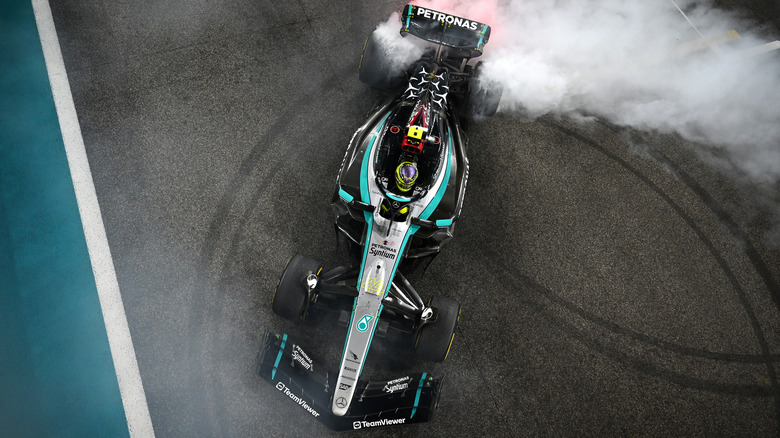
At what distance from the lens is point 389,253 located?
3.47 m

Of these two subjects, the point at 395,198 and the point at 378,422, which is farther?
the point at 395,198

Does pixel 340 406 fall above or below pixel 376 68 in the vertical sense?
below

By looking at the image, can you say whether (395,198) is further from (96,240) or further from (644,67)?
(644,67)

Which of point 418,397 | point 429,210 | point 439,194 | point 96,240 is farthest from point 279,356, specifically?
point 96,240

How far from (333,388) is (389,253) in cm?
97

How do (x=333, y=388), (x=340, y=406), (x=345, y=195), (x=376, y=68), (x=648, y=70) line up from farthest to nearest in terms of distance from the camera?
(x=648, y=70)
(x=376, y=68)
(x=345, y=195)
(x=333, y=388)
(x=340, y=406)

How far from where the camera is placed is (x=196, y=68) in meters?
4.83

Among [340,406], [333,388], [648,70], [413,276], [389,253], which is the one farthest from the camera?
[648,70]

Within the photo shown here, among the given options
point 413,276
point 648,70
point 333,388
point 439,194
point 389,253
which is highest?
point 648,70

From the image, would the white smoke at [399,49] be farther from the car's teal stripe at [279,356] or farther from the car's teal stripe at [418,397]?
the car's teal stripe at [418,397]

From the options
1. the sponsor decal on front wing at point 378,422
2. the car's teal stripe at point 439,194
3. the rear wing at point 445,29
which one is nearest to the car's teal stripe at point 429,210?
the car's teal stripe at point 439,194

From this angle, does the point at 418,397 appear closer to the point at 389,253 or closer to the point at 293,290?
the point at 389,253

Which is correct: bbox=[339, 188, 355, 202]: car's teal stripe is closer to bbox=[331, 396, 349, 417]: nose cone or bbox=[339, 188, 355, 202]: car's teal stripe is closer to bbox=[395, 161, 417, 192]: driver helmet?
bbox=[395, 161, 417, 192]: driver helmet

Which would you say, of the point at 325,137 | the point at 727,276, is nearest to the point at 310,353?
the point at 325,137
